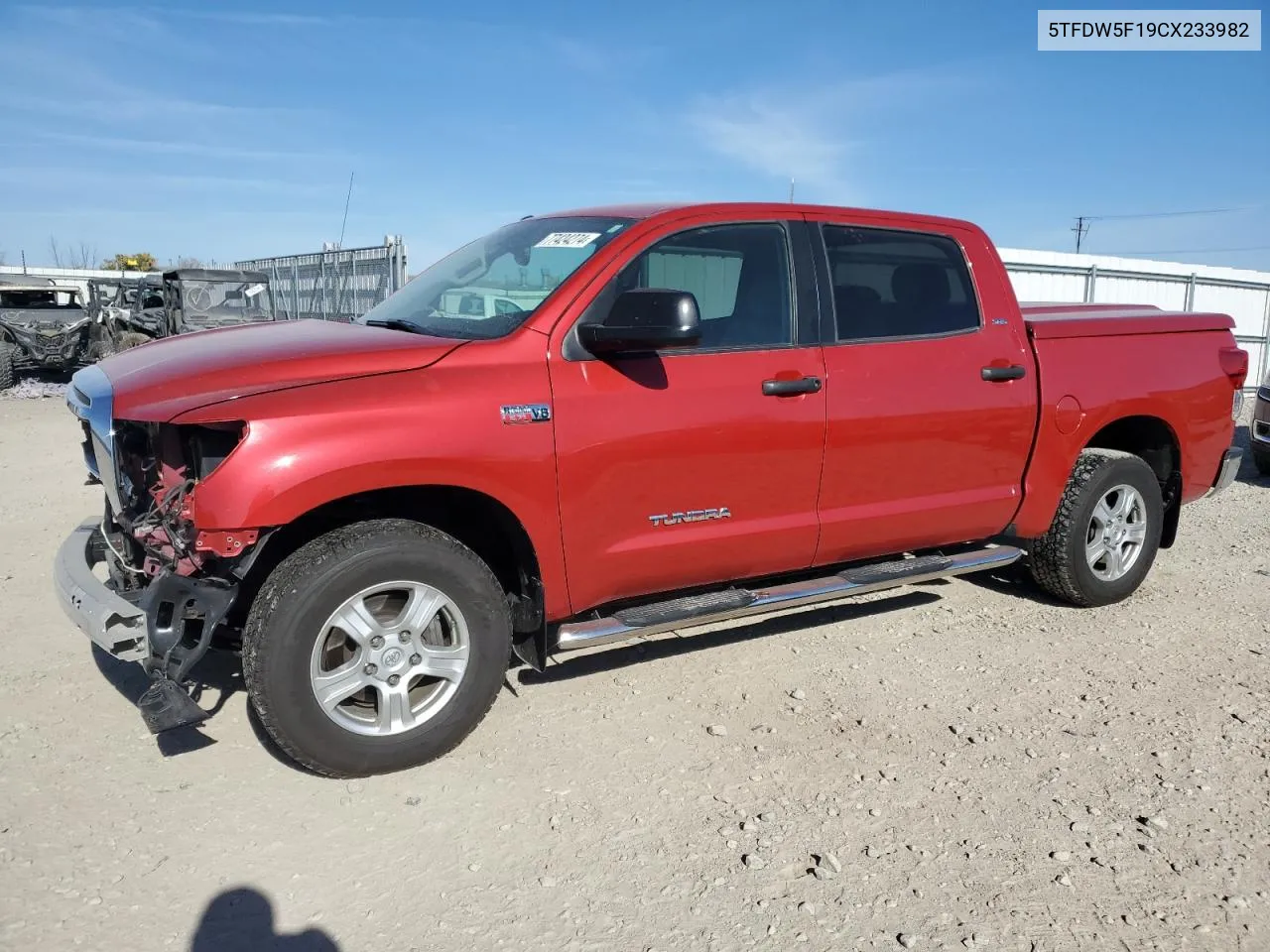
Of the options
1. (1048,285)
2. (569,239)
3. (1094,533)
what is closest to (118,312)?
(1048,285)

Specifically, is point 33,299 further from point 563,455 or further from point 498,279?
point 563,455

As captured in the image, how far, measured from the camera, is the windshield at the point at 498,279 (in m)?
3.75

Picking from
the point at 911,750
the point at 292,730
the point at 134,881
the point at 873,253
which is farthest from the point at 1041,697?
the point at 134,881

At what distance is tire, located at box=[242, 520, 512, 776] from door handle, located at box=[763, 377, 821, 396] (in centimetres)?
134

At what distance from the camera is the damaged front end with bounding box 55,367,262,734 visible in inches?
120

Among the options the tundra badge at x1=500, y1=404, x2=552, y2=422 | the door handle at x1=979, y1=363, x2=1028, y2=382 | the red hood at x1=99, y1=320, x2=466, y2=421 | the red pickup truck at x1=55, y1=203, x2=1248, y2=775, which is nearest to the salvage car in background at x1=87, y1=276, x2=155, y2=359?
the red hood at x1=99, y1=320, x2=466, y2=421

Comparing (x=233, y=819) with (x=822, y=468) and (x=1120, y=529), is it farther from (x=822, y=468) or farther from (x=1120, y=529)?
(x=1120, y=529)

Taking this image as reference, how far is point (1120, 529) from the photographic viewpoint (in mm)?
5254

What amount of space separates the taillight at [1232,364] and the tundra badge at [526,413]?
13.4ft

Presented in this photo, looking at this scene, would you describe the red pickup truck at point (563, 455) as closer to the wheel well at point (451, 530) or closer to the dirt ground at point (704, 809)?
the wheel well at point (451, 530)

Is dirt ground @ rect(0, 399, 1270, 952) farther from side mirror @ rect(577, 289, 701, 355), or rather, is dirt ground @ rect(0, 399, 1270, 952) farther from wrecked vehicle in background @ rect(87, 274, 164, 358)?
wrecked vehicle in background @ rect(87, 274, 164, 358)

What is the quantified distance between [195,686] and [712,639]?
2.30 metres

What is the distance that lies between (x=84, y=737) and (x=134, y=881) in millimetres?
1033

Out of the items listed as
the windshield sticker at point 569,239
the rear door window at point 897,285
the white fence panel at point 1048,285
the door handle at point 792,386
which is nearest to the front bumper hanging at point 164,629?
the windshield sticker at point 569,239
